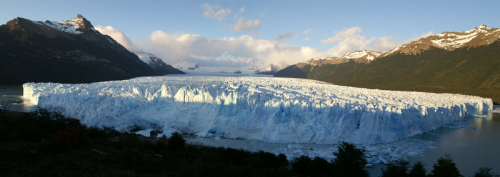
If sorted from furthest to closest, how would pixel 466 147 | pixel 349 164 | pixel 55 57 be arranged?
1. pixel 55 57
2. pixel 466 147
3. pixel 349 164

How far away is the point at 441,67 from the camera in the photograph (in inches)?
2375

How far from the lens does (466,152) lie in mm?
14711

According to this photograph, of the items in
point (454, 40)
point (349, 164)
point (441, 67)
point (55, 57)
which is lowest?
point (349, 164)

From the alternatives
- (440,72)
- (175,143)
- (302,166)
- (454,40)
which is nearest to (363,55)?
(454,40)

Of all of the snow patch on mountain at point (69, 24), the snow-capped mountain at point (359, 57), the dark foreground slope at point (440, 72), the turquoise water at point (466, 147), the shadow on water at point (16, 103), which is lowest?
the turquoise water at point (466, 147)

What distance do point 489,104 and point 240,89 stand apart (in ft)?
123

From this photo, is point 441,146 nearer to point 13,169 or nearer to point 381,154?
point 381,154

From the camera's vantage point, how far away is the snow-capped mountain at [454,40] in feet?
204

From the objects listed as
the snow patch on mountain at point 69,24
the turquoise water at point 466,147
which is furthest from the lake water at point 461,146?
the snow patch on mountain at point 69,24

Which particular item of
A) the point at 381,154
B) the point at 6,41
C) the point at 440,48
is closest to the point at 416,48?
the point at 440,48

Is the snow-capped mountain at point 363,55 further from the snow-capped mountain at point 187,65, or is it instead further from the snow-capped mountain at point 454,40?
the snow-capped mountain at point 187,65

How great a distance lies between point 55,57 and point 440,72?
271 ft

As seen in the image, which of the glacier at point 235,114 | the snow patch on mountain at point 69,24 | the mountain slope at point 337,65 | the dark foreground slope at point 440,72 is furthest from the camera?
the mountain slope at point 337,65

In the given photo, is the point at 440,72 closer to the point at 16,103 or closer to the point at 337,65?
the point at 337,65
